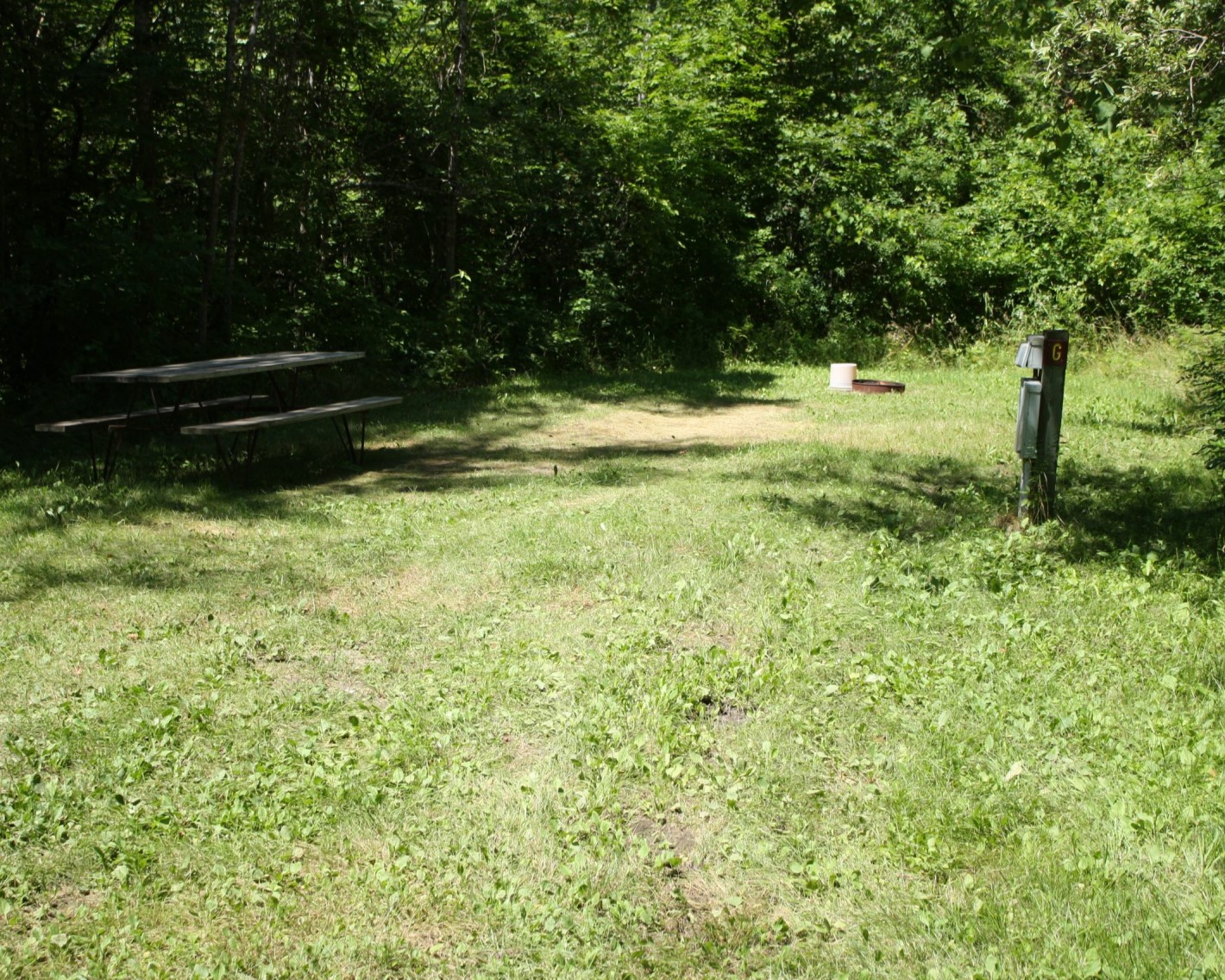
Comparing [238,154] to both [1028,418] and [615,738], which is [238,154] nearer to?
[1028,418]

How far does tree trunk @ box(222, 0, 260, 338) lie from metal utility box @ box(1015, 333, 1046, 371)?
27.8 feet

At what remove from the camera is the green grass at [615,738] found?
2.76 meters

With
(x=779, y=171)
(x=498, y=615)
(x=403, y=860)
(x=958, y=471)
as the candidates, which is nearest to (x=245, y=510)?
(x=498, y=615)

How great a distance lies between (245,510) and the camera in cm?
716

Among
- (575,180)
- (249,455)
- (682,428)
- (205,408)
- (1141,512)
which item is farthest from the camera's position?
(575,180)

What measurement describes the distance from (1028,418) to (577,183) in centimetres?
1160

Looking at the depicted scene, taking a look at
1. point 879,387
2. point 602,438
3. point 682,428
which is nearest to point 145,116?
point 602,438

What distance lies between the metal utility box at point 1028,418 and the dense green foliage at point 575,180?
297cm

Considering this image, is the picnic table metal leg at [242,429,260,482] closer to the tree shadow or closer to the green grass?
the green grass

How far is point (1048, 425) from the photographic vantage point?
246 inches

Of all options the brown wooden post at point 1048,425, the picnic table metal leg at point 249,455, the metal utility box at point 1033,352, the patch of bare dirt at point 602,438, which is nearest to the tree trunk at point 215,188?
the patch of bare dirt at point 602,438

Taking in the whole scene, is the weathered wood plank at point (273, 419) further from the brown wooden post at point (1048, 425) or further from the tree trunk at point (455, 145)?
the tree trunk at point (455, 145)

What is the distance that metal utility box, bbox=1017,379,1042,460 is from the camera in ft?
20.1

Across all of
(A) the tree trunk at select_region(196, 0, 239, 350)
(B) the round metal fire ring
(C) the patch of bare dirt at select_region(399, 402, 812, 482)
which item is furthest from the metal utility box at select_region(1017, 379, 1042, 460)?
(A) the tree trunk at select_region(196, 0, 239, 350)
